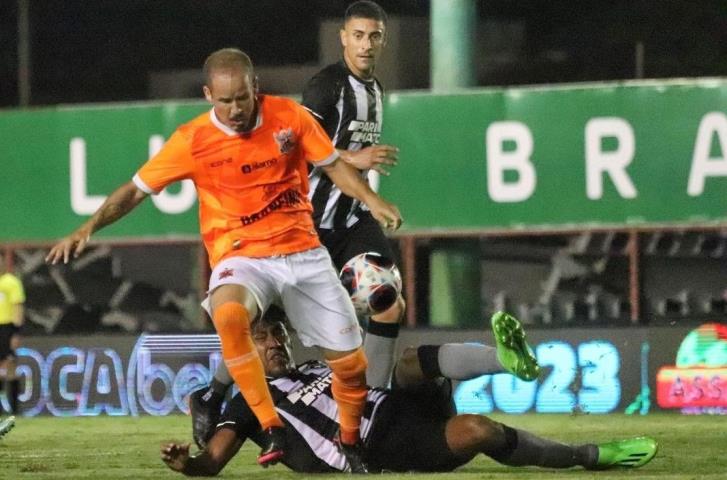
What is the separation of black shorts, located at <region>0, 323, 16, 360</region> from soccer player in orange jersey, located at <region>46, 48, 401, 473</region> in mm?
8930

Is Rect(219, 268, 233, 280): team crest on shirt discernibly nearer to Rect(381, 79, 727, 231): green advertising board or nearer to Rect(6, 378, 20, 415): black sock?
Rect(381, 79, 727, 231): green advertising board

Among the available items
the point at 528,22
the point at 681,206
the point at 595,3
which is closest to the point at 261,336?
the point at 681,206

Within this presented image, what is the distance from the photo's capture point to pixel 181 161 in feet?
31.2

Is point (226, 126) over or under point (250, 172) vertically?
over

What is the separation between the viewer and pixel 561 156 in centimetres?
1700

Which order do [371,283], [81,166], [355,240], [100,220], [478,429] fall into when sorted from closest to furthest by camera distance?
1. [478,429]
2. [100,220]
3. [371,283]
4. [355,240]
5. [81,166]

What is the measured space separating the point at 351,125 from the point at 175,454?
269 cm

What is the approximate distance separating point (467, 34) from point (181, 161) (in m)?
8.59

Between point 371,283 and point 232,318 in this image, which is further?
point 371,283

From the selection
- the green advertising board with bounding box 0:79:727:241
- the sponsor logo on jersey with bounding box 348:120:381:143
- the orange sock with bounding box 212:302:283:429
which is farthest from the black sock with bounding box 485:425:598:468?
the green advertising board with bounding box 0:79:727:241

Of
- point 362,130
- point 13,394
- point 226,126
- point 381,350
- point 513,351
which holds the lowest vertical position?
point 13,394

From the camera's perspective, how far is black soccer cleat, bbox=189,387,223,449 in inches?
390

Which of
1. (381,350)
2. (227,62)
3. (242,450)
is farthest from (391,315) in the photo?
(227,62)

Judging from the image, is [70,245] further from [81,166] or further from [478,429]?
[81,166]
